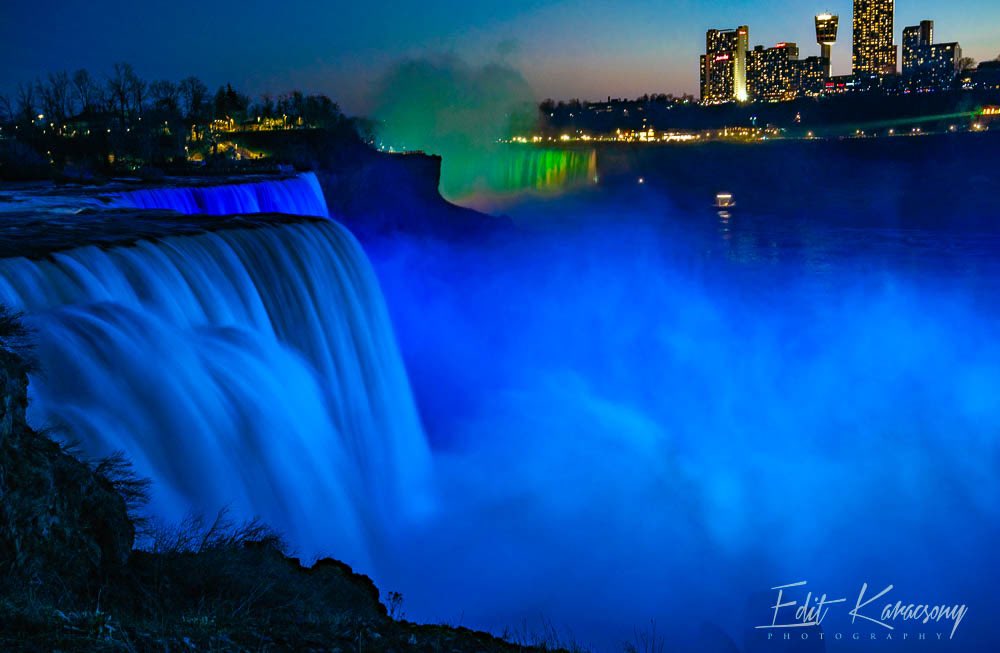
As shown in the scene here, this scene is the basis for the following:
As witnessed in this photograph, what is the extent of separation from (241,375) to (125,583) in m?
4.62

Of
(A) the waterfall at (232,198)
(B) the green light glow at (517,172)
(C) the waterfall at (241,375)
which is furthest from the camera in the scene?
(B) the green light glow at (517,172)

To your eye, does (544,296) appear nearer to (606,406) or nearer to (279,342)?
(606,406)

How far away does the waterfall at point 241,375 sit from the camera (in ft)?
25.8

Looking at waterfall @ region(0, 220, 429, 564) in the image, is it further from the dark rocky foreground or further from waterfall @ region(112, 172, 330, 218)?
waterfall @ region(112, 172, 330, 218)

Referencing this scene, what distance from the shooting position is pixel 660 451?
18094 mm

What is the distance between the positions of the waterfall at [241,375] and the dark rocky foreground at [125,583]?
124 centimetres

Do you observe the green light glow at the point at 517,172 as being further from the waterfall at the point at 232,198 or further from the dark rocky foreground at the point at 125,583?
the dark rocky foreground at the point at 125,583

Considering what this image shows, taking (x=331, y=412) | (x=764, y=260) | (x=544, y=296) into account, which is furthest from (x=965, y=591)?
(x=764, y=260)

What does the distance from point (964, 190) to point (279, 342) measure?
86.2 m

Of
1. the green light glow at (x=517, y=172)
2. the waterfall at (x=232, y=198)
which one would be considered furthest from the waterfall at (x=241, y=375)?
the green light glow at (x=517, y=172)

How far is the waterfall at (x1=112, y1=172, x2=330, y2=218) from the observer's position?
1814 cm

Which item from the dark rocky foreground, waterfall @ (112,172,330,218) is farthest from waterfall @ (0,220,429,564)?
waterfall @ (112,172,330,218)

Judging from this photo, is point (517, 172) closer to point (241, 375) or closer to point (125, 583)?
point (241, 375)

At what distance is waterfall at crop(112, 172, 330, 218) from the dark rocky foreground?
12.1 meters
